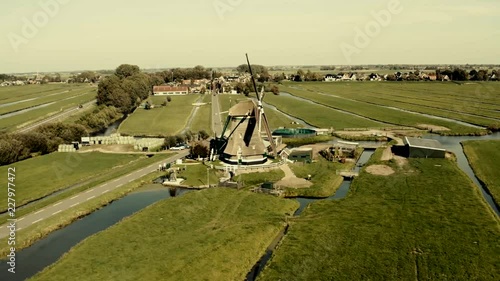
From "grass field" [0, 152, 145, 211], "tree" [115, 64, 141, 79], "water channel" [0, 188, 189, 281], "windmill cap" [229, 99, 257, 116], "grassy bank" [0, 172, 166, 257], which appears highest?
"tree" [115, 64, 141, 79]

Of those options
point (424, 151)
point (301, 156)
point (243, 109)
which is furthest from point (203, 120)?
point (424, 151)

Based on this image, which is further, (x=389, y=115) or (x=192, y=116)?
(x=192, y=116)

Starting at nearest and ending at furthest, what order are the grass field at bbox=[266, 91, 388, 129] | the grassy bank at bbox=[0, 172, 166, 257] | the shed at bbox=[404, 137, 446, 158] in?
the grassy bank at bbox=[0, 172, 166, 257] → the shed at bbox=[404, 137, 446, 158] → the grass field at bbox=[266, 91, 388, 129]

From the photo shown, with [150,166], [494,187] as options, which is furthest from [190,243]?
[494,187]

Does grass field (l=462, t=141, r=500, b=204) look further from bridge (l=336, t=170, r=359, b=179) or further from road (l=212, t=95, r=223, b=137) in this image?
road (l=212, t=95, r=223, b=137)

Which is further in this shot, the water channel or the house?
the house

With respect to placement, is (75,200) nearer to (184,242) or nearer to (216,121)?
(184,242)

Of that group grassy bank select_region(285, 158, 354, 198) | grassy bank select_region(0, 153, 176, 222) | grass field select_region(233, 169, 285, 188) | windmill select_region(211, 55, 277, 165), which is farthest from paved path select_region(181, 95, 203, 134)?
grassy bank select_region(285, 158, 354, 198)

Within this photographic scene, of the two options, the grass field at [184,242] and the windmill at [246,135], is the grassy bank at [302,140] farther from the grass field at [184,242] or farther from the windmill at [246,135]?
the grass field at [184,242]

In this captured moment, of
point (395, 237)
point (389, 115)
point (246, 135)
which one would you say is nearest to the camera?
point (395, 237)
